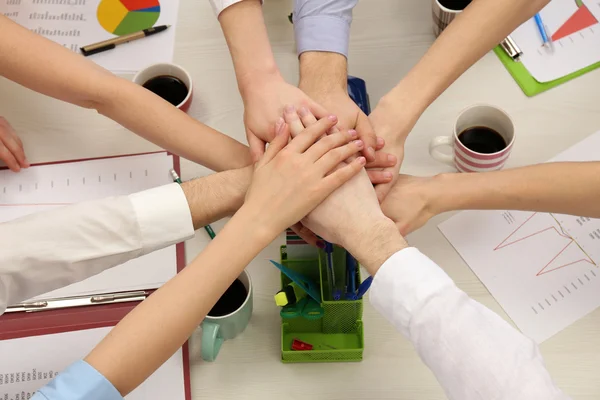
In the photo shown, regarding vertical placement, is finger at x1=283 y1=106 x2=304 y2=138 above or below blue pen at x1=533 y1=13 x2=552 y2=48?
below

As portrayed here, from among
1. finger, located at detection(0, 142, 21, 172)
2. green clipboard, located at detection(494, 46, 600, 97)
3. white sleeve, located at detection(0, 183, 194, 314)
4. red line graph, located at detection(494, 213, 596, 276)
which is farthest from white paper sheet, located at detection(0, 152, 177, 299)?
green clipboard, located at detection(494, 46, 600, 97)

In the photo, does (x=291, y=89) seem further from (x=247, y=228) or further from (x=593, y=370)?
(x=593, y=370)

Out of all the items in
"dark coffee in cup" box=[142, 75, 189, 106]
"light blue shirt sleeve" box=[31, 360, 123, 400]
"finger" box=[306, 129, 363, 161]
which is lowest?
"light blue shirt sleeve" box=[31, 360, 123, 400]

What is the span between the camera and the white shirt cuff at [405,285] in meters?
0.82

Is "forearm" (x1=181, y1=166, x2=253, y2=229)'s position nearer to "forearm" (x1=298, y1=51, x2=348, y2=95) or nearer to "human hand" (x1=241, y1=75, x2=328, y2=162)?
"human hand" (x1=241, y1=75, x2=328, y2=162)

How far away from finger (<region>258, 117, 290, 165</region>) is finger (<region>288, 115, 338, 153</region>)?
2cm

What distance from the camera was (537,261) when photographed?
1.03 meters

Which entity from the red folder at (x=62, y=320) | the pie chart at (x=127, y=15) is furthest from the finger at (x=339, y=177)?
the pie chart at (x=127, y=15)

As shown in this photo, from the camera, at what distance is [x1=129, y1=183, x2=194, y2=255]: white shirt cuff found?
954mm

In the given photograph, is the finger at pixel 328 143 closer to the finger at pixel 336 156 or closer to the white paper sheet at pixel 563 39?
the finger at pixel 336 156

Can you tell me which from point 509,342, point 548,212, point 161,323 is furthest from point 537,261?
point 161,323

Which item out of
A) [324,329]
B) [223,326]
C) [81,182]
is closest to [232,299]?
[223,326]

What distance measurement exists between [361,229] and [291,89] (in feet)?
0.96

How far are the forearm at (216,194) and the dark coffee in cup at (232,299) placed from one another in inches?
4.5
